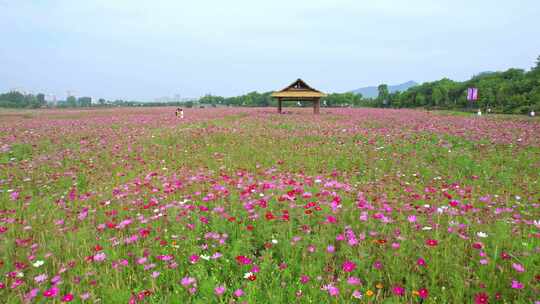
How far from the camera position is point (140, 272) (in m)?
2.93

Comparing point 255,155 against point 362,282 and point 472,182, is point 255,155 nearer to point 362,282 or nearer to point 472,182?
point 472,182

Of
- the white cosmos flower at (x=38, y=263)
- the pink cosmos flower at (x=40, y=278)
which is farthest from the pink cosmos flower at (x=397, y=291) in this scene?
the white cosmos flower at (x=38, y=263)

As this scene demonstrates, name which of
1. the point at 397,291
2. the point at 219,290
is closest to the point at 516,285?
the point at 397,291

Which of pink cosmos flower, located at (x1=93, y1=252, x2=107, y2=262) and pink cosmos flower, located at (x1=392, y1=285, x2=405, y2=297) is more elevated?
pink cosmos flower, located at (x1=93, y1=252, x2=107, y2=262)

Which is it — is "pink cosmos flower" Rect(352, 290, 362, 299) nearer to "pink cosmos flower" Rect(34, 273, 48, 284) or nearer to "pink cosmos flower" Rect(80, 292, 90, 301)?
"pink cosmos flower" Rect(80, 292, 90, 301)

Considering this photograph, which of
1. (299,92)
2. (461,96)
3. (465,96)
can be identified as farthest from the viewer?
(461,96)

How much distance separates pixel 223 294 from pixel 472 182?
6367 mm

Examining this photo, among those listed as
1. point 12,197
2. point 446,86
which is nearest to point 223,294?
point 12,197

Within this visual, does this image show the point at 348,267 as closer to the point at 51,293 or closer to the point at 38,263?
the point at 51,293

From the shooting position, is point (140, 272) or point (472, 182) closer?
point (140, 272)

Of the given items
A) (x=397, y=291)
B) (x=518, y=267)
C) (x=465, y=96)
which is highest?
(x=465, y=96)

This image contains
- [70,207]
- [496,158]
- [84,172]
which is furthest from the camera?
[496,158]

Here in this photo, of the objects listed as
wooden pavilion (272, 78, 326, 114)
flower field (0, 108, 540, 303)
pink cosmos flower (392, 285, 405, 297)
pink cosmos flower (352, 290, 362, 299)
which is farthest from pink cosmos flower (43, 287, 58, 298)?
wooden pavilion (272, 78, 326, 114)

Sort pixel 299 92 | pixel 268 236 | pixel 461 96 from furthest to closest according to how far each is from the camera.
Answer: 1. pixel 461 96
2. pixel 299 92
3. pixel 268 236
